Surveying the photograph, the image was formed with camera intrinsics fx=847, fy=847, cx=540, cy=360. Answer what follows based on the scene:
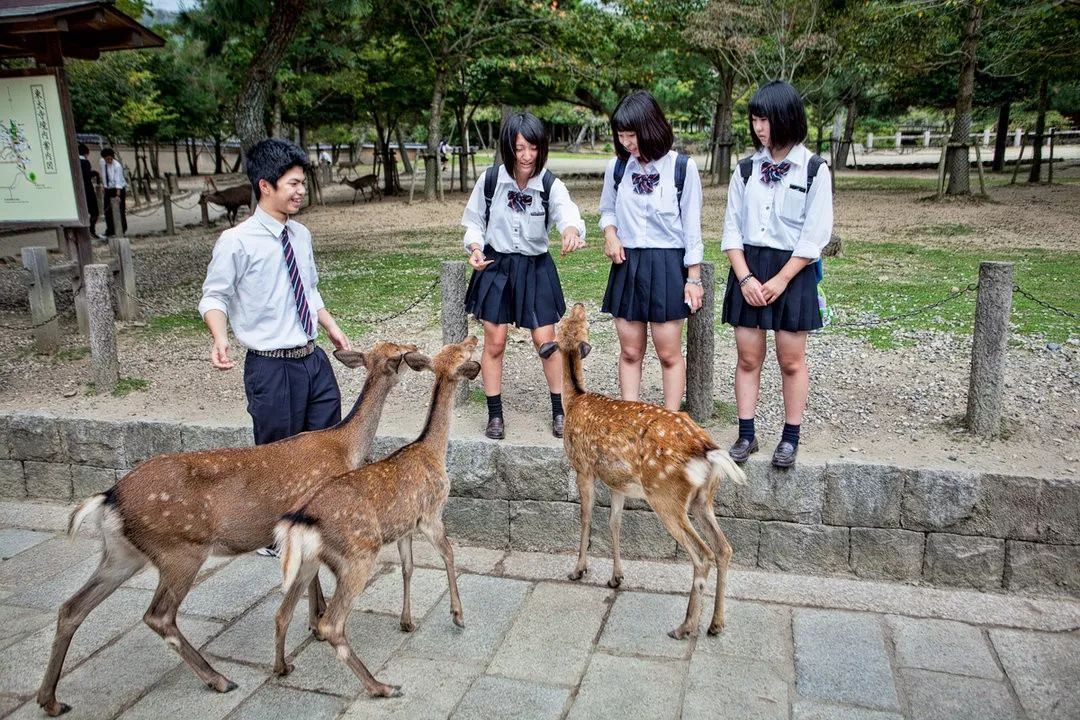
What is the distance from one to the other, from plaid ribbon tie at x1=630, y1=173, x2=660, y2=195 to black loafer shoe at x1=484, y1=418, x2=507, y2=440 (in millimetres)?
1415

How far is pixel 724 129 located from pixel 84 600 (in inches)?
828

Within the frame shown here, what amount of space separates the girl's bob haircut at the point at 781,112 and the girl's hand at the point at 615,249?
86cm

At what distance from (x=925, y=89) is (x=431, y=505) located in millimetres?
24750

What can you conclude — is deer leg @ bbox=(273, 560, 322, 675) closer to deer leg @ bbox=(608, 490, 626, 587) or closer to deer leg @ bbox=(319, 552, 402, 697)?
deer leg @ bbox=(319, 552, 402, 697)

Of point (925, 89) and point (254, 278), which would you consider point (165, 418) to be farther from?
point (925, 89)

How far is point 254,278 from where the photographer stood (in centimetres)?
366

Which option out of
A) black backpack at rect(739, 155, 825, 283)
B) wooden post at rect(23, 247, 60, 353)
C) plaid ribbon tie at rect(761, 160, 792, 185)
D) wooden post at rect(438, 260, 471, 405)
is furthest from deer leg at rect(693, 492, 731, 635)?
wooden post at rect(23, 247, 60, 353)

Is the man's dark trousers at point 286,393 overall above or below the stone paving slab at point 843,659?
above

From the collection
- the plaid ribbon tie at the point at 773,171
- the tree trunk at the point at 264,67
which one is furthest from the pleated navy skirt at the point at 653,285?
the tree trunk at the point at 264,67

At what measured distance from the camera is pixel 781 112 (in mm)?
3721

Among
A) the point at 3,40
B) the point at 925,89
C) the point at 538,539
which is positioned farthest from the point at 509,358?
the point at 925,89

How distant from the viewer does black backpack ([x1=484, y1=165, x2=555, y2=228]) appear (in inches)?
171

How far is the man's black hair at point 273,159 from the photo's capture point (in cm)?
350

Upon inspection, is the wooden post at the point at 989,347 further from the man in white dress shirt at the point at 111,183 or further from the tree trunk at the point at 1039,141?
the tree trunk at the point at 1039,141
